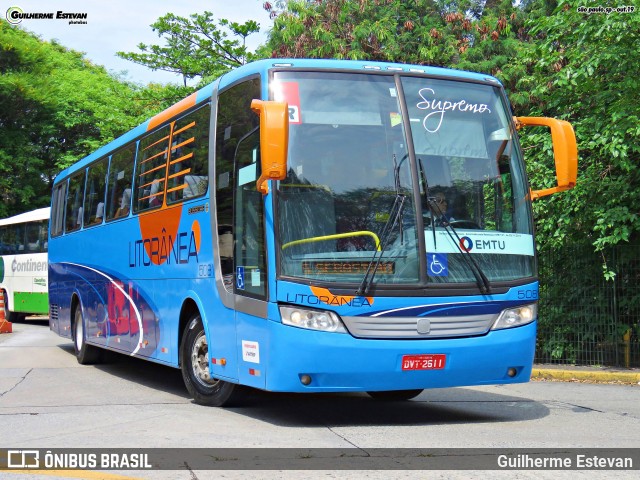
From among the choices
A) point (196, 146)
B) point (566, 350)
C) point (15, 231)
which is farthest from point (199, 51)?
point (196, 146)

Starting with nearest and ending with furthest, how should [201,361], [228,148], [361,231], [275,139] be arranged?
[275,139] → [361,231] → [228,148] → [201,361]

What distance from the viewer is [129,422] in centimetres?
861

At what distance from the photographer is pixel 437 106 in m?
8.90

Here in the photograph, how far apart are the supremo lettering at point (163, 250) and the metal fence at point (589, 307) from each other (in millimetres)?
7060

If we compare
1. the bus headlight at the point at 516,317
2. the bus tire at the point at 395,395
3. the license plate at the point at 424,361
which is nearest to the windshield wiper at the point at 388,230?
the license plate at the point at 424,361

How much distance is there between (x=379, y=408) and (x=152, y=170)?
14.0 ft

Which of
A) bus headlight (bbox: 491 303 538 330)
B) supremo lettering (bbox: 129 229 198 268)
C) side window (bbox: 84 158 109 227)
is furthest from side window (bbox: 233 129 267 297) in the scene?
side window (bbox: 84 158 109 227)

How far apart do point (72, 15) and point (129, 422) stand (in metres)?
17.0

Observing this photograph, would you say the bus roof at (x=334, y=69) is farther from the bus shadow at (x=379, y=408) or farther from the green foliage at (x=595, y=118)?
the green foliage at (x=595, y=118)

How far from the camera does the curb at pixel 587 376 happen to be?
13.7 m

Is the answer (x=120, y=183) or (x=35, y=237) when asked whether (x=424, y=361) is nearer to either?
(x=120, y=183)

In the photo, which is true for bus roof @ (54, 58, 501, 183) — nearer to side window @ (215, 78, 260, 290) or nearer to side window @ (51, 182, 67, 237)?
side window @ (215, 78, 260, 290)

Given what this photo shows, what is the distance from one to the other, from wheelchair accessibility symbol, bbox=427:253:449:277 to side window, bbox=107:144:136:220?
5.74 meters

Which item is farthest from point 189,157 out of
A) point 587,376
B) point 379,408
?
point 587,376
